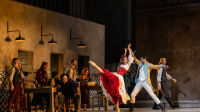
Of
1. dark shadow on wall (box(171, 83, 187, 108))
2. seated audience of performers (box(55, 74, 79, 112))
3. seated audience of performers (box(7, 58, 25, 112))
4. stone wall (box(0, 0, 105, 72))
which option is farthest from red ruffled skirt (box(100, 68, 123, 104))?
stone wall (box(0, 0, 105, 72))

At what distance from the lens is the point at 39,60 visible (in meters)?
14.9

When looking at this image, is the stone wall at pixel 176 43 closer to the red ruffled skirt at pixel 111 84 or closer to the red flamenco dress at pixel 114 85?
the red flamenco dress at pixel 114 85

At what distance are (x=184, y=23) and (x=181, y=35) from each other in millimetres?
411

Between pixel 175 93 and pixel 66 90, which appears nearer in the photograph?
pixel 66 90

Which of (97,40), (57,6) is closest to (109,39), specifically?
(97,40)

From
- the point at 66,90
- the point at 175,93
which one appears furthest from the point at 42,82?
the point at 175,93

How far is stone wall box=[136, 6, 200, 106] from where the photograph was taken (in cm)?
1278

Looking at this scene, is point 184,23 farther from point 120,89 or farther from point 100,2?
point 100,2

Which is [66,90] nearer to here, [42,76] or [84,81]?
[42,76]

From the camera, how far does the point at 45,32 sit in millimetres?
15328

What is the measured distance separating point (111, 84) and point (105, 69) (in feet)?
3.19

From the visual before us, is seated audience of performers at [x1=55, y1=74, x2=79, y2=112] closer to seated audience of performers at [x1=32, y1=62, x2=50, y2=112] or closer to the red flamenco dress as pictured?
seated audience of performers at [x1=32, y1=62, x2=50, y2=112]

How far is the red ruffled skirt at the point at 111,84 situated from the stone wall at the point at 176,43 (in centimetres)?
392

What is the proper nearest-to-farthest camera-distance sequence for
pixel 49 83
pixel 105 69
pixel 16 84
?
pixel 105 69
pixel 16 84
pixel 49 83
